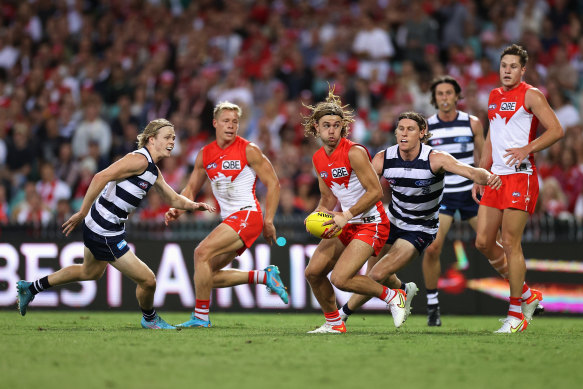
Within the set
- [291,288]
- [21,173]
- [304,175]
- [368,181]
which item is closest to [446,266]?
[291,288]

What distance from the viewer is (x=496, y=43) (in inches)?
612

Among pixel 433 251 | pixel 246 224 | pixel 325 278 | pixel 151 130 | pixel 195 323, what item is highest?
pixel 151 130

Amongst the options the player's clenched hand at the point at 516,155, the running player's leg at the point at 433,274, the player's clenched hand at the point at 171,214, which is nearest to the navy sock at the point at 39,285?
the player's clenched hand at the point at 171,214

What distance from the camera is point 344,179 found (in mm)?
8102

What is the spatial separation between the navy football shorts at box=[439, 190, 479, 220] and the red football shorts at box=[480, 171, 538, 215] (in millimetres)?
1360

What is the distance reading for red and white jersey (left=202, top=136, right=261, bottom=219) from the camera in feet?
29.6

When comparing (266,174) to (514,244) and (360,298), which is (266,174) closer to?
(360,298)

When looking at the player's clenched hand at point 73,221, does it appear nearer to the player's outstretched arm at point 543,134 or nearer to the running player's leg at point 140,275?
the running player's leg at point 140,275

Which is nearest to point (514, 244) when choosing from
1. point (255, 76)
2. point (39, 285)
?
point (39, 285)

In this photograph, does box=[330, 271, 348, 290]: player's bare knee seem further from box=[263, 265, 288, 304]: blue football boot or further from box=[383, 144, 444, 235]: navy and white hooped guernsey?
box=[263, 265, 288, 304]: blue football boot

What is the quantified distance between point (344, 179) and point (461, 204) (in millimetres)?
2098

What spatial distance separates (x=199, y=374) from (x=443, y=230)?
4747mm

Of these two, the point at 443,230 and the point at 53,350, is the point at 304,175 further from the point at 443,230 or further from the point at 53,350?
the point at 53,350

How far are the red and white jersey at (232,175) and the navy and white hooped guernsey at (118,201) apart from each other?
29.8 inches
